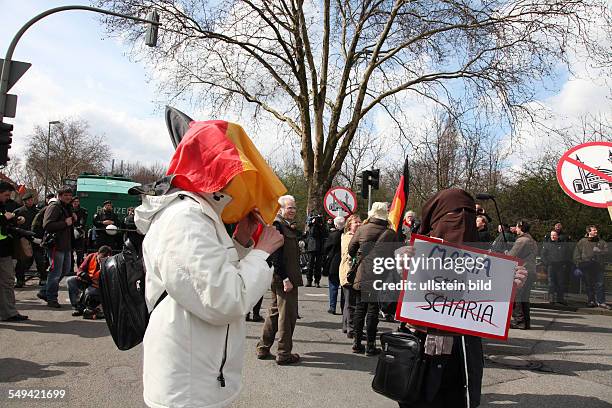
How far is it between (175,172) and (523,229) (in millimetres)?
9062

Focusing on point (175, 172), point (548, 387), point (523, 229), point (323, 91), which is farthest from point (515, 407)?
point (323, 91)

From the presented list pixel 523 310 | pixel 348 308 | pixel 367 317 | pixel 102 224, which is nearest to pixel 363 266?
pixel 367 317

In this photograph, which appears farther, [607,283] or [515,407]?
[607,283]

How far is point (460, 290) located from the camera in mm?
3318

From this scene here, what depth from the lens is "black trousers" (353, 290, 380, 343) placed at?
6.47 m

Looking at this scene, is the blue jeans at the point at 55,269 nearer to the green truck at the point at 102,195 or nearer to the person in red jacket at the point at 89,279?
the person in red jacket at the point at 89,279

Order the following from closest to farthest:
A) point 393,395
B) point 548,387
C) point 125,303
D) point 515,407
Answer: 1. point 125,303
2. point 393,395
3. point 515,407
4. point 548,387

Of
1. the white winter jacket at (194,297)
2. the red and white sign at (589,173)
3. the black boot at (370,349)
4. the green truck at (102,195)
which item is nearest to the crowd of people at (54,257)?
the black boot at (370,349)

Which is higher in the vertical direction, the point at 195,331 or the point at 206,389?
the point at 195,331

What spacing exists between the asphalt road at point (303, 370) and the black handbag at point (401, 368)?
1.52 metres

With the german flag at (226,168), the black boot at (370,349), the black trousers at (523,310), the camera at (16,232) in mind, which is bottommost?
the black boot at (370,349)

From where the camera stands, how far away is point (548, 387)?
5.36m

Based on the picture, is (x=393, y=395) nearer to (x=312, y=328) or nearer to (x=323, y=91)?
(x=312, y=328)

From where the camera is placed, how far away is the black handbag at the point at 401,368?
121 inches
